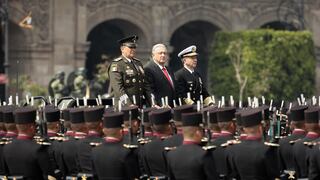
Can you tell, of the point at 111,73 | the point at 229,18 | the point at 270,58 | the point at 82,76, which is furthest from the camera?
the point at 229,18

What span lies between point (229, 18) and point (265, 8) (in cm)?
Result: 201

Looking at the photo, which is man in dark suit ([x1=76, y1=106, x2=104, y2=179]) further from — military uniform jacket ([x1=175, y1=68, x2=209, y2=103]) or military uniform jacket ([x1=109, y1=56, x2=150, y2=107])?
military uniform jacket ([x1=175, y1=68, x2=209, y2=103])

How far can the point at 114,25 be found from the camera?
66562 millimetres

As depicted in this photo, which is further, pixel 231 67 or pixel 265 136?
pixel 231 67

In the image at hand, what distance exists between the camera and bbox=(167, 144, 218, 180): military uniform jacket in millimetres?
18406

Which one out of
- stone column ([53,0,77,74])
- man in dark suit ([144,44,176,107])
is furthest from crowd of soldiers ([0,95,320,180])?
stone column ([53,0,77,74])

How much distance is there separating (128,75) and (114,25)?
134ft

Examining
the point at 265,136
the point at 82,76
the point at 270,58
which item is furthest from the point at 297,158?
the point at 270,58

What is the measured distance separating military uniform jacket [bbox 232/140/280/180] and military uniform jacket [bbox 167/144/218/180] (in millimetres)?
602

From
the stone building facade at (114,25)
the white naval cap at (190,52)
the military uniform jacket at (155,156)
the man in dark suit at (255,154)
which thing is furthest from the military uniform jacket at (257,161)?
the stone building facade at (114,25)

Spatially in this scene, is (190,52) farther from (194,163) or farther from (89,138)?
(194,163)

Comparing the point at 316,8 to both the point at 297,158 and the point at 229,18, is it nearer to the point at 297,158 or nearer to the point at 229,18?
the point at 229,18

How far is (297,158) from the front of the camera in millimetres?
20219

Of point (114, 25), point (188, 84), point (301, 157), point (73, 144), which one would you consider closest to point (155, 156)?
point (73, 144)
